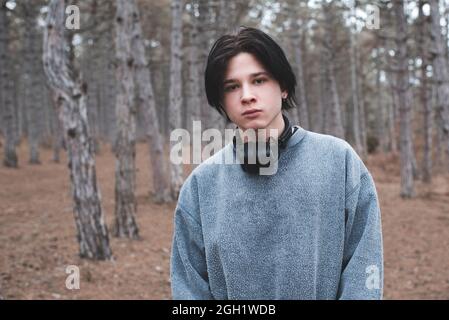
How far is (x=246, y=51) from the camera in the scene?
6.62 ft

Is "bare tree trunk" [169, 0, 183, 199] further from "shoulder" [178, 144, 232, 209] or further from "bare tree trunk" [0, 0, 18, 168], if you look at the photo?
"shoulder" [178, 144, 232, 209]

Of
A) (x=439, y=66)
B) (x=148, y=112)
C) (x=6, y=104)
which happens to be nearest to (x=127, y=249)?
(x=148, y=112)

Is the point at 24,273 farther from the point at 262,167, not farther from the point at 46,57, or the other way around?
the point at 262,167

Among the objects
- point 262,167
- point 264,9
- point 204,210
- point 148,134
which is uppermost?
point 264,9

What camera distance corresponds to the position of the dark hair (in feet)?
6.56

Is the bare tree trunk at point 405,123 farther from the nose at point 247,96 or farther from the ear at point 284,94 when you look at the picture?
the nose at point 247,96

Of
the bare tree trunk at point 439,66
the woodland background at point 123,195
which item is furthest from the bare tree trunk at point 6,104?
the bare tree trunk at point 439,66

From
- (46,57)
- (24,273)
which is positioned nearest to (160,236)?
(24,273)

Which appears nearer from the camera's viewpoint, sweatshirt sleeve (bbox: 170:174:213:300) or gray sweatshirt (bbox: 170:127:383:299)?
gray sweatshirt (bbox: 170:127:383:299)

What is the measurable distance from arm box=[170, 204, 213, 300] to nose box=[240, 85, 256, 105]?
591 mm

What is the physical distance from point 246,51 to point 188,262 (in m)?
0.98

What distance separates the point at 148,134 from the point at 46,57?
564cm

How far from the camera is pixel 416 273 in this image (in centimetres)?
738

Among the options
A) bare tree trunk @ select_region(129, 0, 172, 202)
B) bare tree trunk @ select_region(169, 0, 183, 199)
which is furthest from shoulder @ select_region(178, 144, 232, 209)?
bare tree trunk @ select_region(169, 0, 183, 199)
